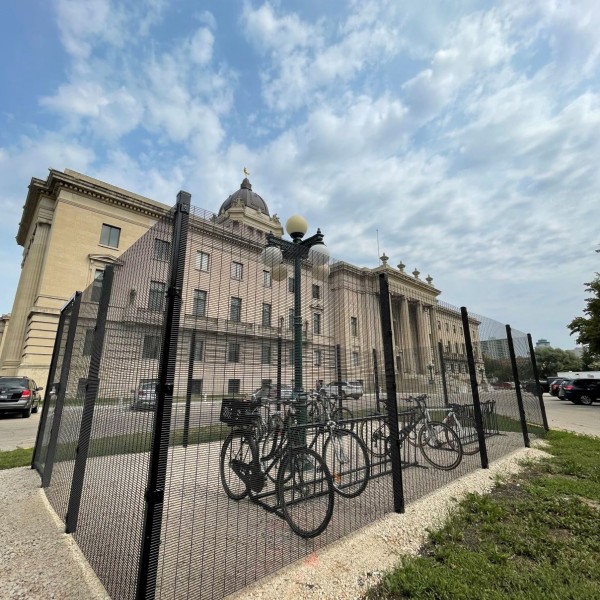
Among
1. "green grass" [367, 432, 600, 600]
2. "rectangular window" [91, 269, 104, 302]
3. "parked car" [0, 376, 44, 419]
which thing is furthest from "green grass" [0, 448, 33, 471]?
"parked car" [0, 376, 44, 419]

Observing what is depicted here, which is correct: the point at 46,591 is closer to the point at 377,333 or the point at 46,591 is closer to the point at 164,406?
the point at 164,406

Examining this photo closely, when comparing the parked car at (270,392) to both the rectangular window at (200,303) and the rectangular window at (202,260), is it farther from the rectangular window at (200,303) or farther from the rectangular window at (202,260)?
the rectangular window at (202,260)

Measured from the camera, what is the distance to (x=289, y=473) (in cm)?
334

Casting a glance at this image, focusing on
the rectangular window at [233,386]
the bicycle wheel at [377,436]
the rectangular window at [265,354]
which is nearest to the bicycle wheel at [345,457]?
the bicycle wheel at [377,436]

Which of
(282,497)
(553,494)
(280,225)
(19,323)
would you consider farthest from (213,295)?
(280,225)

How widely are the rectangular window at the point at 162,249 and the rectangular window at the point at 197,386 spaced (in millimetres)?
1007

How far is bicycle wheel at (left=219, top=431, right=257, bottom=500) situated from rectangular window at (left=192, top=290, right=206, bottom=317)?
127 cm

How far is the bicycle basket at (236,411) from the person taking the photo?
2.83m

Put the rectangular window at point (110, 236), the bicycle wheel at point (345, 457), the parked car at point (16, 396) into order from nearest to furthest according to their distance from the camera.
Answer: the bicycle wheel at point (345, 457) → the parked car at point (16, 396) → the rectangular window at point (110, 236)

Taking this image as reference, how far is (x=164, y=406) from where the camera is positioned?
6.97 feet

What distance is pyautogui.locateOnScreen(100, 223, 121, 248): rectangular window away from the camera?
2717cm

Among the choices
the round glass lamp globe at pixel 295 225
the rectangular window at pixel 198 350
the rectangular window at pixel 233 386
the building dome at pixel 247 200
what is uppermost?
the building dome at pixel 247 200

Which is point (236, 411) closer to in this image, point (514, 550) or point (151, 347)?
point (151, 347)

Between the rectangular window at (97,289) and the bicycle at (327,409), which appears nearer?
the rectangular window at (97,289)
